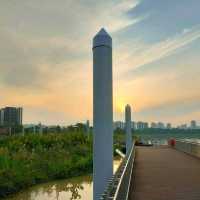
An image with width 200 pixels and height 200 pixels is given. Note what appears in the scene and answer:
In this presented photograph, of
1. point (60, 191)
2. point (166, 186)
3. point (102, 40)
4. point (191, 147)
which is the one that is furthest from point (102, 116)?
point (191, 147)

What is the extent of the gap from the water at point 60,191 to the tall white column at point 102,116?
14.1 metres

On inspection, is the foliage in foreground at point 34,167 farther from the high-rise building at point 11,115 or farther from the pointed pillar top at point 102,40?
the high-rise building at point 11,115

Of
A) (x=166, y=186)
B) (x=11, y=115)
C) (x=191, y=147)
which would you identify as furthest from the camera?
(x=11, y=115)

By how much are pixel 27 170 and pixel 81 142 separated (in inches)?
975

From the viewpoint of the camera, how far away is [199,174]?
13.6m

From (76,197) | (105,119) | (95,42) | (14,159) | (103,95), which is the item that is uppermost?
(95,42)

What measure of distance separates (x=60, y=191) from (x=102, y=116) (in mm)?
18252

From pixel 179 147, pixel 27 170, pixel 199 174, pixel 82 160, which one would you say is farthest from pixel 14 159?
pixel 199 174

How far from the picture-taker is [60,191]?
23.4 metres

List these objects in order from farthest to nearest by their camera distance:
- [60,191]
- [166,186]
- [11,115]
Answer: [11,115] → [60,191] → [166,186]

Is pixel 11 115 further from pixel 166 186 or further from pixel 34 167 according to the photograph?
pixel 166 186

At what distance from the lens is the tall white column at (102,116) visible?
6051mm

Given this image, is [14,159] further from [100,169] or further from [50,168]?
[100,169]

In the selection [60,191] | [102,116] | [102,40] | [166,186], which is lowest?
[60,191]
